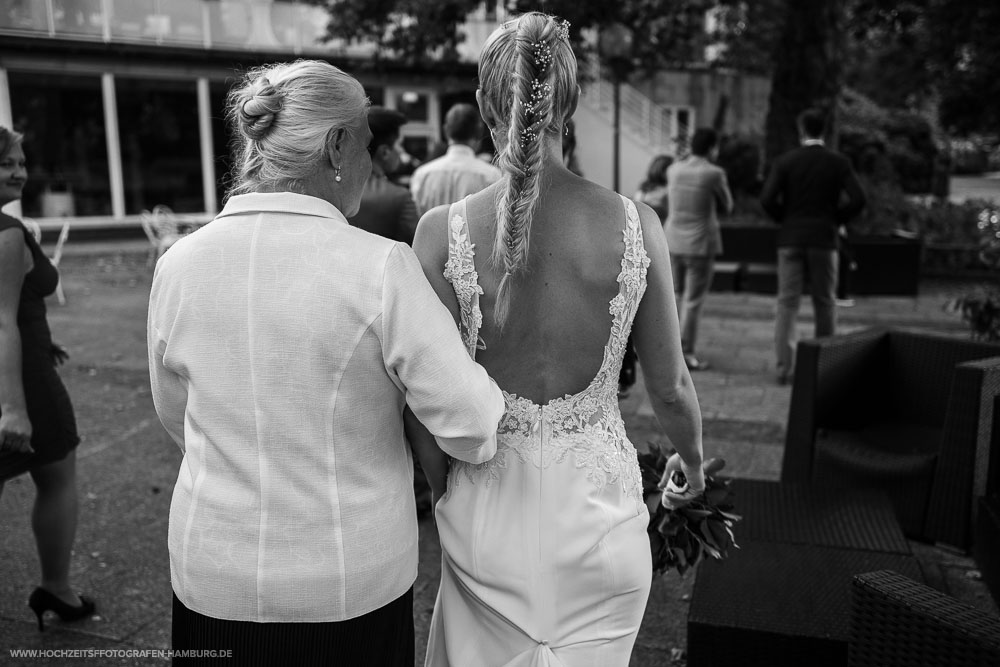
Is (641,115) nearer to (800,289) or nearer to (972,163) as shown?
(800,289)

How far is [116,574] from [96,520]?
0.72m

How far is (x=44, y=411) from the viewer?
3.26 metres

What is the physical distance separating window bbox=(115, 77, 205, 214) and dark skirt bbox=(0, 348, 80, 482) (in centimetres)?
1806

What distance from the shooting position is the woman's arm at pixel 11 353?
2986 millimetres

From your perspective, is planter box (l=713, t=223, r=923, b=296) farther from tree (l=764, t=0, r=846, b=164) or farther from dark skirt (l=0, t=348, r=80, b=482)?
dark skirt (l=0, t=348, r=80, b=482)

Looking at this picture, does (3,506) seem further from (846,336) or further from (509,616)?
(846,336)

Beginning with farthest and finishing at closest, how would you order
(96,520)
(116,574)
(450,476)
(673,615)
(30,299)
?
(96,520) < (116,574) < (673,615) < (30,299) < (450,476)

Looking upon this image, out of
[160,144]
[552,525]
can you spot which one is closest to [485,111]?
[552,525]

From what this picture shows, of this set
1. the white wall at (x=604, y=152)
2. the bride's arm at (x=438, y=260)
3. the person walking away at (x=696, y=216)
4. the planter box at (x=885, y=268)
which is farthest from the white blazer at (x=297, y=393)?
the white wall at (x=604, y=152)

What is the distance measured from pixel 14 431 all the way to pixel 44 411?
261 mm

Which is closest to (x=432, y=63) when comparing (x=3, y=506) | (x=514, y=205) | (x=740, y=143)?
(x=740, y=143)

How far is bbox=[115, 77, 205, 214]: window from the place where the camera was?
774 inches

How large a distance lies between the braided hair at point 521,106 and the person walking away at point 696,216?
19.5 ft

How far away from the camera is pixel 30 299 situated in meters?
3.22
